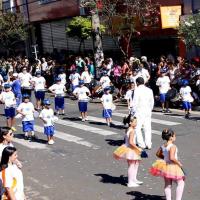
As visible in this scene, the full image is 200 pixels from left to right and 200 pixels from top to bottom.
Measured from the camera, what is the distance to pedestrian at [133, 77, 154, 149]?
14445mm

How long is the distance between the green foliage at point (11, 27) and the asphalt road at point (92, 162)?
65.2 feet

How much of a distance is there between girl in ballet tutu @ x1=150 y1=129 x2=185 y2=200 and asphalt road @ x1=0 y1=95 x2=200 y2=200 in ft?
2.80

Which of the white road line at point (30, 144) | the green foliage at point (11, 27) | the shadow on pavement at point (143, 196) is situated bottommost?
the shadow on pavement at point (143, 196)

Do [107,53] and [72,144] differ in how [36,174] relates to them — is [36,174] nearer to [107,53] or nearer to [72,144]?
[72,144]

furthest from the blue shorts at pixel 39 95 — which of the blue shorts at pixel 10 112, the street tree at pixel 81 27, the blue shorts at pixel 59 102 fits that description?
the street tree at pixel 81 27

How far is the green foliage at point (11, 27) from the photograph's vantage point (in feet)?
125

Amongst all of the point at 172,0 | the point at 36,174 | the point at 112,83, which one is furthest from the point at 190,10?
the point at 36,174

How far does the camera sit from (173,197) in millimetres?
10141

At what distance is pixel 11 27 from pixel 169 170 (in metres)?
30.6

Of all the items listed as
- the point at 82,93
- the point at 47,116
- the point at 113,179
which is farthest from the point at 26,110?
the point at 113,179

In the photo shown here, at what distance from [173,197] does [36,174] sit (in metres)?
3.84

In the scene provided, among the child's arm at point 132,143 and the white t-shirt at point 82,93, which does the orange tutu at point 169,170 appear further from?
the white t-shirt at point 82,93

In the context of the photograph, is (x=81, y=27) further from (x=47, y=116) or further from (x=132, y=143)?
(x=132, y=143)

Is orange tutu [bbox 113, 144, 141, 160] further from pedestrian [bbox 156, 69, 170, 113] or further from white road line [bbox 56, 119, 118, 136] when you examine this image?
pedestrian [bbox 156, 69, 170, 113]
